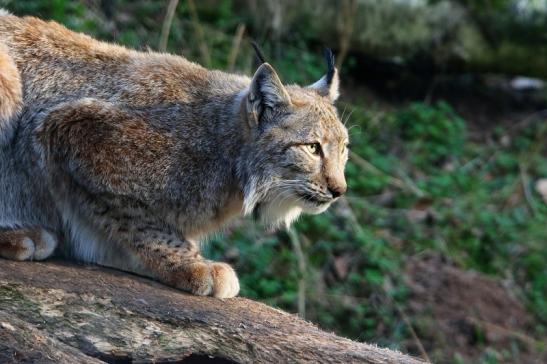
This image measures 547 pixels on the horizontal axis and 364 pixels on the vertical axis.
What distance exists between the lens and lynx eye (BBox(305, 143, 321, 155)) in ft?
16.4

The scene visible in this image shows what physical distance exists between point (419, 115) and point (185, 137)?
5575 mm

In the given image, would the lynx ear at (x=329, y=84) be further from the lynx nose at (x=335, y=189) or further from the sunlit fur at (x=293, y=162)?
the lynx nose at (x=335, y=189)

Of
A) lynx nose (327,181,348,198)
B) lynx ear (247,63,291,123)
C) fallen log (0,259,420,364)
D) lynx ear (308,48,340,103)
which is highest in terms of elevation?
lynx ear (308,48,340,103)

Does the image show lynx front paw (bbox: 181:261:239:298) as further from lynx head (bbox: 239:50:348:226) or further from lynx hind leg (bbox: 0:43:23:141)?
lynx hind leg (bbox: 0:43:23:141)

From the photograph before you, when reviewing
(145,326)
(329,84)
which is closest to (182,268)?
(145,326)

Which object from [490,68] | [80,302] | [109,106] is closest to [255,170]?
[109,106]

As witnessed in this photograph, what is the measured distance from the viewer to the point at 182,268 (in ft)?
15.8

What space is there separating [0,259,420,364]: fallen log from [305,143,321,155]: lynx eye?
944 mm

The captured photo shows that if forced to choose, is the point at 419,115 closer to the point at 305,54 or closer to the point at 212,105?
the point at 305,54

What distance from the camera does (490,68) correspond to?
1065 cm

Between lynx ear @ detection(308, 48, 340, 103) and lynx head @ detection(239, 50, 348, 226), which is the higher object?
lynx ear @ detection(308, 48, 340, 103)

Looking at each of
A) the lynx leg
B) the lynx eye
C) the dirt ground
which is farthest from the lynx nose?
the dirt ground

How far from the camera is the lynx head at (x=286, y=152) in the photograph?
4.97m

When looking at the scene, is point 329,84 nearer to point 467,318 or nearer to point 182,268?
point 182,268
